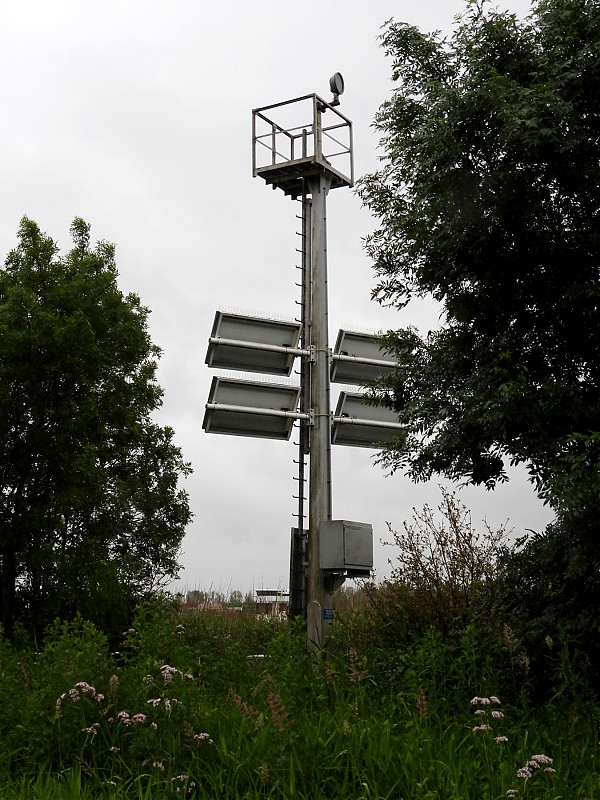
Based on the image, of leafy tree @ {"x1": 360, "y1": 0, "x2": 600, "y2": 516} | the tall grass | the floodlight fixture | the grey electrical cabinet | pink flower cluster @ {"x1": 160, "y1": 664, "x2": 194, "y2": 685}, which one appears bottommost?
the tall grass

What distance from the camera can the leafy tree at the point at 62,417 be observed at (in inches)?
736

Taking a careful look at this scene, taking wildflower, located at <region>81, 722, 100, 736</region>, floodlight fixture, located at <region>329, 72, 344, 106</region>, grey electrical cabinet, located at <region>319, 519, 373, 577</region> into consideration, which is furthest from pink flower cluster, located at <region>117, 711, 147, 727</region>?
floodlight fixture, located at <region>329, 72, 344, 106</region>

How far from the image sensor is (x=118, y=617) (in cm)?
1856

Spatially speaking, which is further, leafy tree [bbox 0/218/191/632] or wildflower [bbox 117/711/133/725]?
leafy tree [bbox 0/218/191/632]

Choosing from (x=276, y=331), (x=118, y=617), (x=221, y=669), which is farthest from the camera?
(x=118, y=617)

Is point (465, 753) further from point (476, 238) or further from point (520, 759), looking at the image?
point (476, 238)

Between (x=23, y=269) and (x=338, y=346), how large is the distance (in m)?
10.0

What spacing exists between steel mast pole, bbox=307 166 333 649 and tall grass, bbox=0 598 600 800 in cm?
473

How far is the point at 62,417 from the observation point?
19.4 m

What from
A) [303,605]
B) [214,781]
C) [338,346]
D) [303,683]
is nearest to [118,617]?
[303,605]

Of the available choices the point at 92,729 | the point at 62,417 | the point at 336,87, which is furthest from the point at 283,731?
the point at 62,417

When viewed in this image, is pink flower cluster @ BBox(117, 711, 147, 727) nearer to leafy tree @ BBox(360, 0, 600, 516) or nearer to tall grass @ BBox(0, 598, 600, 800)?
tall grass @ BBox(0, 598, 600, 800)

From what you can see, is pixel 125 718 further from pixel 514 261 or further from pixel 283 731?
pixel 514 261

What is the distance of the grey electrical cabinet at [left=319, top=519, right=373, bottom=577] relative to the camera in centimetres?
1238
